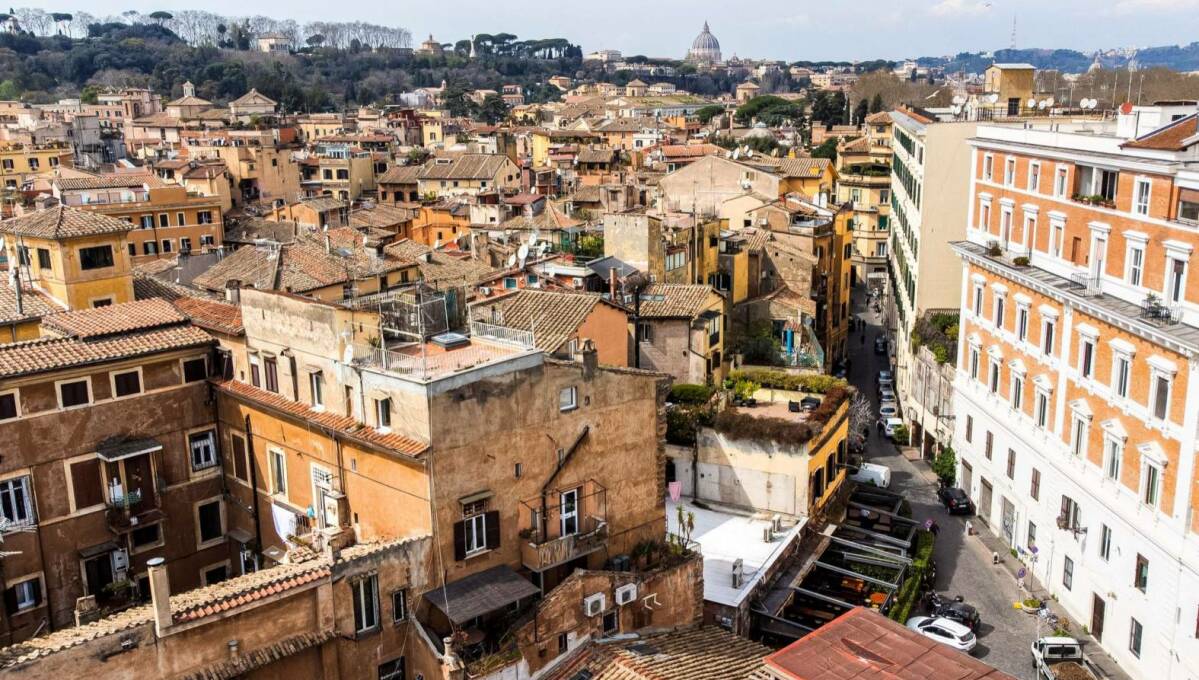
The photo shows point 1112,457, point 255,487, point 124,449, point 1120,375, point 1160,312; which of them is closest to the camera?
point 124,449

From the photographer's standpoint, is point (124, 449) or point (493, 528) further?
point (124, 449)

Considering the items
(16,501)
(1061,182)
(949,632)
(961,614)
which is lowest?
(961,614)

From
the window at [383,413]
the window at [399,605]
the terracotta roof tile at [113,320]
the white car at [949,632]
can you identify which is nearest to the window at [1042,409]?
the white car at [949,632]

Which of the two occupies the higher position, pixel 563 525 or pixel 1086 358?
pixel 1086 358

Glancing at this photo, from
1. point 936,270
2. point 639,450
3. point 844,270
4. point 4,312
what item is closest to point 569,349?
point 639,450

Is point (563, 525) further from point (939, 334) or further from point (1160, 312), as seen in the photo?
point (939, 334)

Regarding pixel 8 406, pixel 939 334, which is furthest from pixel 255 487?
pixel 939 334
